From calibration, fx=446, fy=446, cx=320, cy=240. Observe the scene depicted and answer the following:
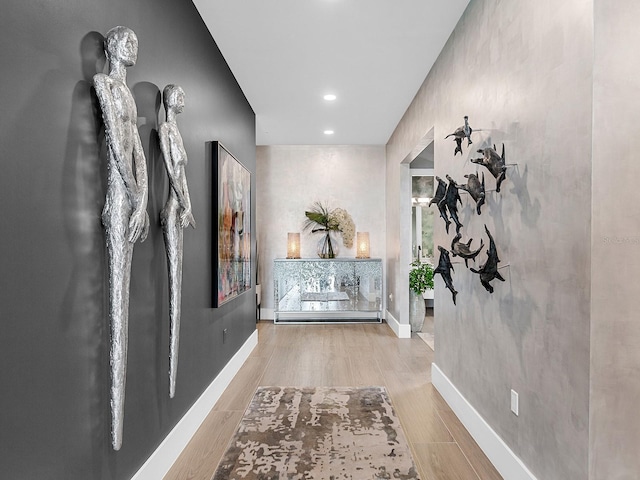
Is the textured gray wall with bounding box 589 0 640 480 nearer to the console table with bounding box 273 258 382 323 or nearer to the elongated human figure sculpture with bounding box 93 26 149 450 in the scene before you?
the elongated human figure sculpture with bounding box 93 26 149 450

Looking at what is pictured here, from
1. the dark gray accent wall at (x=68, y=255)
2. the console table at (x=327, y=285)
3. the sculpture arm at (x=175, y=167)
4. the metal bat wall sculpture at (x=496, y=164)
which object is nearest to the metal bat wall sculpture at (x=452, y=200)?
the metal bat wall sculpture at (x=496, y=164)

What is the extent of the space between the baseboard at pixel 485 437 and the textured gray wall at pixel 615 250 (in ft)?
1.82

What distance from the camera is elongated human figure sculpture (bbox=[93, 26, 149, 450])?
1.63m

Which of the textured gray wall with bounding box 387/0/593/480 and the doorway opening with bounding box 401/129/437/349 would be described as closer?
the textured gray wall with bounding box 387/0/593/480

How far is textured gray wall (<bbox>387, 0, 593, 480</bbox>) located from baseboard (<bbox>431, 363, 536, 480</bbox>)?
0.15 ft

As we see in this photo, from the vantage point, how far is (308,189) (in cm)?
699

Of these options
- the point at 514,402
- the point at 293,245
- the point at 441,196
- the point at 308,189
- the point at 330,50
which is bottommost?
the point at 514,402

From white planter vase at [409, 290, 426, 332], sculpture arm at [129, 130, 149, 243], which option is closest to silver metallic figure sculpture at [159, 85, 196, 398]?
sculpture arm at [129, 130, 149, 243]

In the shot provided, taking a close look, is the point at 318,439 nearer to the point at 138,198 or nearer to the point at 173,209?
the point at 173,209

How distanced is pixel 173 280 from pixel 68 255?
2.62 feet

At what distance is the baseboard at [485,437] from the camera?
2.12 metres

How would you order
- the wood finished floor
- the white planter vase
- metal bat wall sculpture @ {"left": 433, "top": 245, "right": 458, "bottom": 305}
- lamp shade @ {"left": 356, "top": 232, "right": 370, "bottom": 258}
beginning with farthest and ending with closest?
lamp shade @ {"left": 356, "top": 232, "right": 370, "bottom": 258} < the white planter vase < metal bat wall sculpture @ {"left": 433, "top": 245, "right": 458, "bottom": 305} < the wood finished floor

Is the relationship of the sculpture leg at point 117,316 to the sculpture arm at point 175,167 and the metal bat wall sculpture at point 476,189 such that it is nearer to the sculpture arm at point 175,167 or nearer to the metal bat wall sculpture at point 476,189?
the sculpture arm at point 175,167

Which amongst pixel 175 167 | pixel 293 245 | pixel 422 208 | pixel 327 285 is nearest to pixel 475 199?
pixel 175 167
